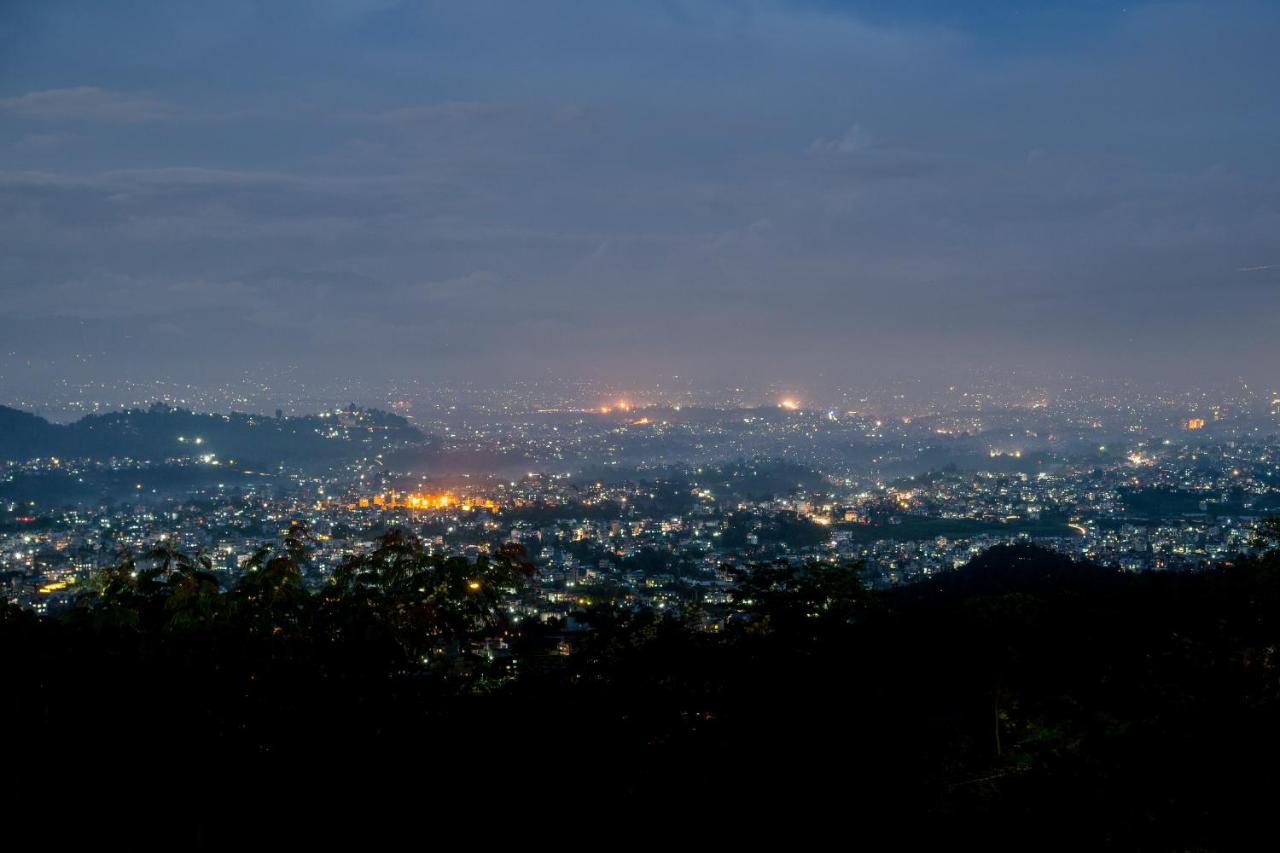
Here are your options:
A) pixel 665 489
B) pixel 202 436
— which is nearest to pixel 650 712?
pixel 665 489

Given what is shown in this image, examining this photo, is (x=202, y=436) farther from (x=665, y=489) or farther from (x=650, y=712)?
(x=650, y=712)

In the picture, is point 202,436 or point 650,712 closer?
point 650,712

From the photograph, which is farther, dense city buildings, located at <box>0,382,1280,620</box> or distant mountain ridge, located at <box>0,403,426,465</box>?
distant mountain ridge, located at <box>0,403,426,465</box>

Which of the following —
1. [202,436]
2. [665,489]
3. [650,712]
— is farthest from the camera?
[202,436]

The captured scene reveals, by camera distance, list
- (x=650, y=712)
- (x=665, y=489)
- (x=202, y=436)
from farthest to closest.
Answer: (x=202, y=436)
(x=665, y=489)
(x=650, y=712)

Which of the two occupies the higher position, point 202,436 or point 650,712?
point 202,436

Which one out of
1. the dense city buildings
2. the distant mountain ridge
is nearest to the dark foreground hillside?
the dense city buildings

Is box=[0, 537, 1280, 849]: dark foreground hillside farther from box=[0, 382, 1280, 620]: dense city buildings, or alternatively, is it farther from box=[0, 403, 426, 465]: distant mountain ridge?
box=[0, 403, 426, 465]: distant mountain ridge
